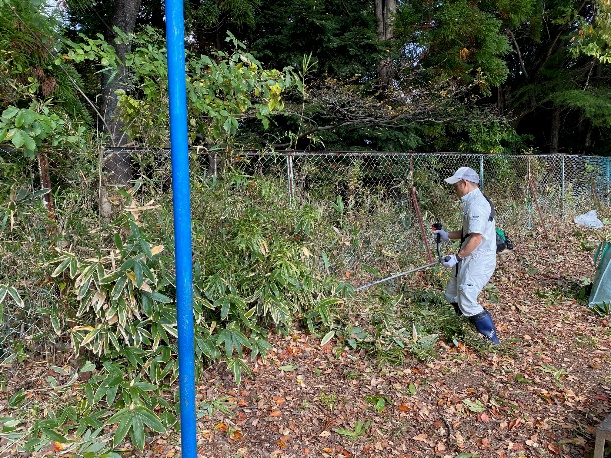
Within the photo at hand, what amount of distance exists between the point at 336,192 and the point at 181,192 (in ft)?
12.3

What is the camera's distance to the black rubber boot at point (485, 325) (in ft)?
13.7

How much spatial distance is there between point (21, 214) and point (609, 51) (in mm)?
10280

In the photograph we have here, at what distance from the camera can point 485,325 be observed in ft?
13.7

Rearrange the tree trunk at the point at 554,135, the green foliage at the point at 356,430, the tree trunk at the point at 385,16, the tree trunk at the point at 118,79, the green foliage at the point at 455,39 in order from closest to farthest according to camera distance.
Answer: the green foliage at the point at 356,430 → the tree trunk at the point at 118,79 → the green foliage at the point at 455,39 → the tree trunk at the point at 385,16 → the tree trunk at the point at 554,135

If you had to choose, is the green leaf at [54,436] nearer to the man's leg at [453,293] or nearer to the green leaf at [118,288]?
the green leaf at [118,288]

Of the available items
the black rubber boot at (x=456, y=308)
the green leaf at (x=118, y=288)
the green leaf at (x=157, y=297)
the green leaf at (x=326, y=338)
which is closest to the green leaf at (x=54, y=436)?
the green leaf at (x=118, y=288)

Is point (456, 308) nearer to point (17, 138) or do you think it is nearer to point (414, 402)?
point (414, 402)

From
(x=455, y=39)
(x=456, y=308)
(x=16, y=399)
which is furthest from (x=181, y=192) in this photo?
(x=455, y=39)

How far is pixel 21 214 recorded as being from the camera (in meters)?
2.95

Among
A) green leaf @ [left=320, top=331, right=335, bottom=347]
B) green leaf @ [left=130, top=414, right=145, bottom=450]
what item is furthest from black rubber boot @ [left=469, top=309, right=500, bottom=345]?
green leaf @ [left=130, top=414, right=145, bottom=450]

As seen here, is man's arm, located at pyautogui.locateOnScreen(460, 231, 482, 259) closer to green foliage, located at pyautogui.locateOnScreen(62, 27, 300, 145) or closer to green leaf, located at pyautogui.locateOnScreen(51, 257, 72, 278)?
green foliage, located at pyautogui.locateOnScreen(62, 27, 300, 145)

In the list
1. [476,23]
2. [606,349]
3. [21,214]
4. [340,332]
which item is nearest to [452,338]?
[340,332]

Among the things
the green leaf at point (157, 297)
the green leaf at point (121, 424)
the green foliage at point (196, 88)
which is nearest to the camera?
the green leaf at point (121, 424)

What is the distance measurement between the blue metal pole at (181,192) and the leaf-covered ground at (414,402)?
129cm
